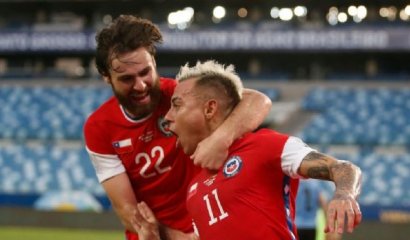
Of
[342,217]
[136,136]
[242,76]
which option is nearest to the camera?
[342,217]

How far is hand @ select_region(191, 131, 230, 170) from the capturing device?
10.8 feet

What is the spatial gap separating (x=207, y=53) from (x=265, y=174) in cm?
2525

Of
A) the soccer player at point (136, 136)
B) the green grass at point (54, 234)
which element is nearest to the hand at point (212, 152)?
the soccer player at point (136, 136)

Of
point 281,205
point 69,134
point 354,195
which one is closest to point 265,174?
point 281,205

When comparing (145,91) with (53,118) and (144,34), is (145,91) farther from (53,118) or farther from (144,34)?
(53,118)

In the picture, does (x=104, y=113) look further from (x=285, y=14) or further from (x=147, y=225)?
(x=285, y=14)

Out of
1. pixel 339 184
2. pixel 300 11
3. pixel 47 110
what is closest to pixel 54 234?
pixel 47 110

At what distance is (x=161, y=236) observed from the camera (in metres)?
4.21

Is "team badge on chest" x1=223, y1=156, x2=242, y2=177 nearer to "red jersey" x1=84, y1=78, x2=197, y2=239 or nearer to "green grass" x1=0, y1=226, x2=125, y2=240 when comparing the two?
"red jersey" x1=84, y1=78, x2=197, y2=239

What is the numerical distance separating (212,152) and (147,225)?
87 centimetres

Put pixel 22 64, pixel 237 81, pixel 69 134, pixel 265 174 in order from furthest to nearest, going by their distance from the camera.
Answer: pixel 22 64, pixel 69 134, pixel 237 81, pixel 265 174

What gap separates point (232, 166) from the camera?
325cm

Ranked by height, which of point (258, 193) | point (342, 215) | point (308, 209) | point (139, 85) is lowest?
point (308, 209)

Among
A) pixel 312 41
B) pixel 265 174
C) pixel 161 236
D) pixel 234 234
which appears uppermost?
pixel 265 174
